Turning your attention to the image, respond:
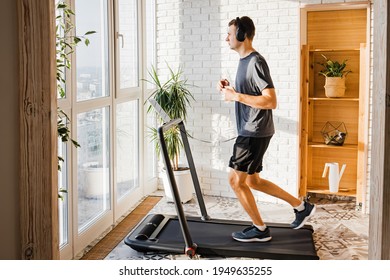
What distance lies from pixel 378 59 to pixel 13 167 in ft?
4.46

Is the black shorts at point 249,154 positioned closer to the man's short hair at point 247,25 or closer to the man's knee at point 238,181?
the man's knee at point 238,181

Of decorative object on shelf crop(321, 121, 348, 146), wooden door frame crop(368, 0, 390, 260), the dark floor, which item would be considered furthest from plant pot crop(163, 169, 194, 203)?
wooden door frame crop(368, 0, 390, 260)

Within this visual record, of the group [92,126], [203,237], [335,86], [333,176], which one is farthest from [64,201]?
[335,86]

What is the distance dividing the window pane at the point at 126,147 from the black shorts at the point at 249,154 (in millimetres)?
1363

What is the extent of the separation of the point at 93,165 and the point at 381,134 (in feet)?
9.90

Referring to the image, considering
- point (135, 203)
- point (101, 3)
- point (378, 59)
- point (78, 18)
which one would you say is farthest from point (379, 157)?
point (135, 203)

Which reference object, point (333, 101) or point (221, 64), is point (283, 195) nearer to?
point (333, 101)

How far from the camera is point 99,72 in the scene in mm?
4504

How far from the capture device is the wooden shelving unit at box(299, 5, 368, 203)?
5191mm

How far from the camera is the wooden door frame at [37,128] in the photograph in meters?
1.91

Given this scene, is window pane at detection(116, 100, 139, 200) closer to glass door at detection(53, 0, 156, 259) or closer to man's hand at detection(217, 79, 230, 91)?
glass door at detection(53, 0, 156, 259)

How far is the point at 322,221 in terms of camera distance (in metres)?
4.83
